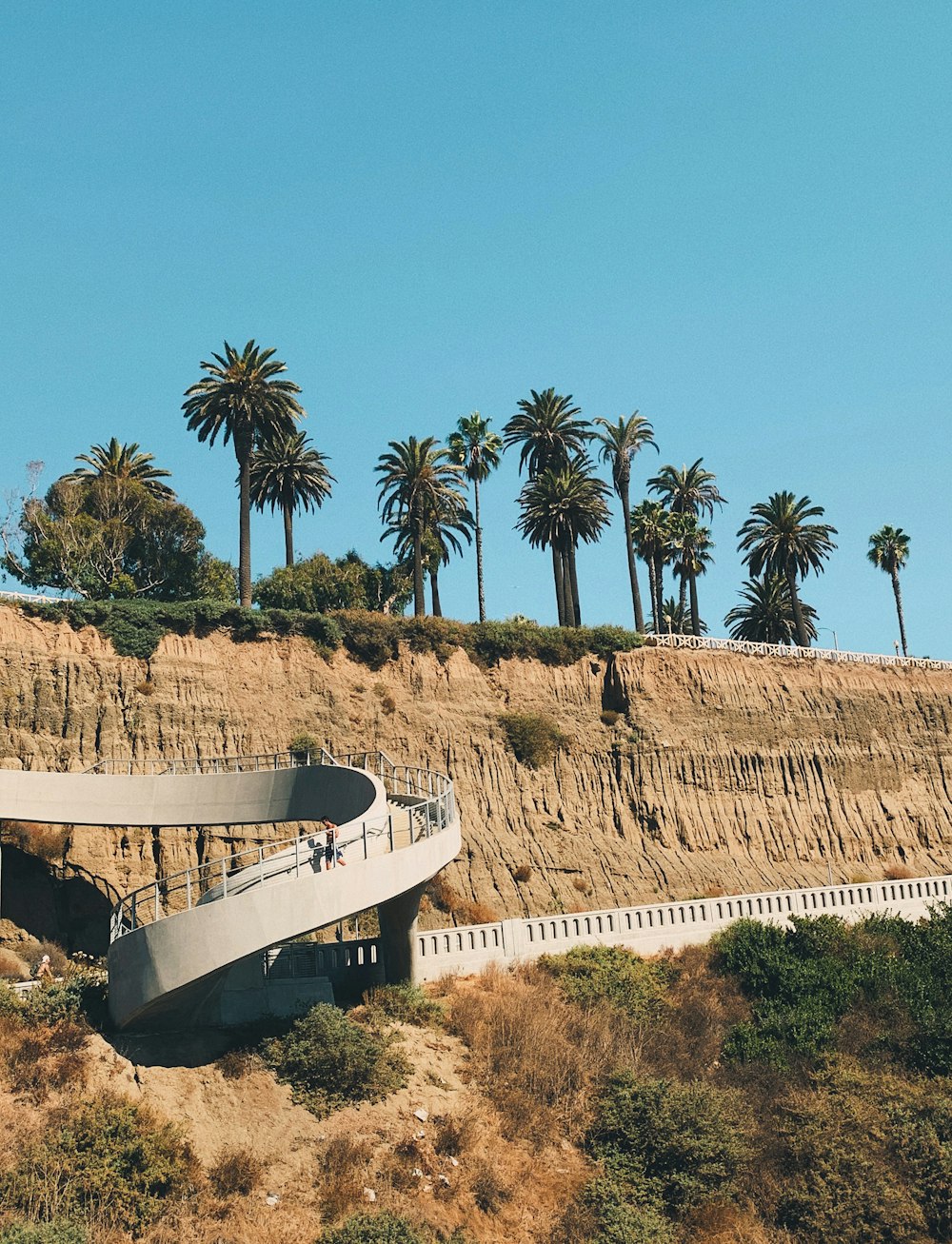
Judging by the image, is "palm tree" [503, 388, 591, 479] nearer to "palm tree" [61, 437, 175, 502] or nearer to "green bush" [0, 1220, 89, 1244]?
"palm tree" [61, 437, 175, 502]

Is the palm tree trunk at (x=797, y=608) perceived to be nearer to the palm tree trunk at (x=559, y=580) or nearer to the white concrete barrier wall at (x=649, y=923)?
the palm tree trunk at (x=559, y=580)

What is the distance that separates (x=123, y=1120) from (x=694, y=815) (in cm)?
3108

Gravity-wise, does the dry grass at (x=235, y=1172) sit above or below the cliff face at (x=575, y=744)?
below

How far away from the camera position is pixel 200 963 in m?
23.0

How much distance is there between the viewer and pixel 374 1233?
66.2 feet

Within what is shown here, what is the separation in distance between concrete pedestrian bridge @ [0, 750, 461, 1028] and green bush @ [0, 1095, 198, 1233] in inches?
102

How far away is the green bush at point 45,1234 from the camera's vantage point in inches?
715

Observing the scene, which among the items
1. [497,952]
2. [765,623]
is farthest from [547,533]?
[497,952]

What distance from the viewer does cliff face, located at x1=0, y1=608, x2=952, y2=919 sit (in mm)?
39969

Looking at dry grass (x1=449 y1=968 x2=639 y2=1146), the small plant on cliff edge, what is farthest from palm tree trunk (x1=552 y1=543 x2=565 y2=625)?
dry grass (x1=449 y1=968 x2=639 y2=1146)

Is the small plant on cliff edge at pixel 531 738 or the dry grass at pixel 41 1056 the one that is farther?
the small plant on cliff edge at pixel 531 738

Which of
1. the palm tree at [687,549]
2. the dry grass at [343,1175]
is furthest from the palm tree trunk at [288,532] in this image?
the dry grass at [343,1175]

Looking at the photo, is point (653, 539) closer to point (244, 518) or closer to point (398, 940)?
point (244, 518)

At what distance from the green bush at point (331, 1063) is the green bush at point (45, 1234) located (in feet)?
18.3
